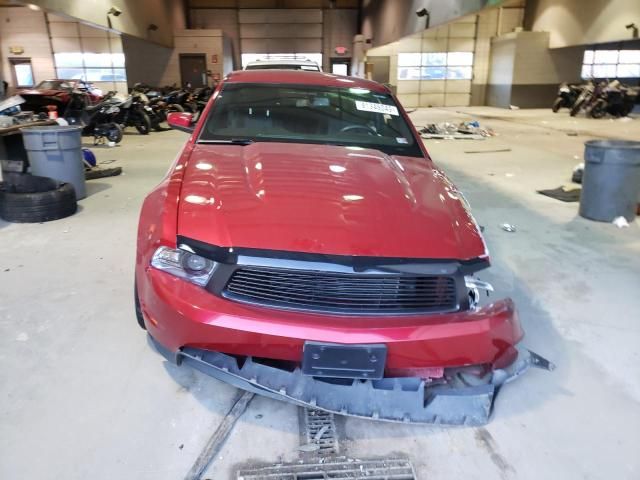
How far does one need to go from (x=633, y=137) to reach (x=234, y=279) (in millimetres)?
11118

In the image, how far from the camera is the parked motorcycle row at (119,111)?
872cm

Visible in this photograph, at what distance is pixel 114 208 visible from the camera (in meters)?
4.72

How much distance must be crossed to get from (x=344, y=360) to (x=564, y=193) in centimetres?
469

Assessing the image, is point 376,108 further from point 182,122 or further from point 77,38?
point 77,38

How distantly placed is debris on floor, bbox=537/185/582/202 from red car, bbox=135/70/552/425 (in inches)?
146

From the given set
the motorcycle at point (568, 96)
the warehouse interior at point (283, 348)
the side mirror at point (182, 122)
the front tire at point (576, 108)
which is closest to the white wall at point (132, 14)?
the warehouse interior at point (283, 348)

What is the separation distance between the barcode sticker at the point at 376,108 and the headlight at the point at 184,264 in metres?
1.65

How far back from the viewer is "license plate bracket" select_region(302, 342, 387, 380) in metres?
1.59

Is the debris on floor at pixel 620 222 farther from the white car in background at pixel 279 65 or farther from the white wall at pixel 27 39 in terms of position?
the white wall at pixel 27 39

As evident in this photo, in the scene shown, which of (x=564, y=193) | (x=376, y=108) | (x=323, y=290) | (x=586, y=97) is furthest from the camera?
(x=586, y=97)

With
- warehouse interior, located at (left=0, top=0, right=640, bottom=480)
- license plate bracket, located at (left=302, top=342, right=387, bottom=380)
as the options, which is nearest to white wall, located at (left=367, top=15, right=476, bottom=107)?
warehouse interior, located at (left=0, top=0, right=640, bottom=480)

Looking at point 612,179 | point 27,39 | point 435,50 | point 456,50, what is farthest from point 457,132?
point 27,39

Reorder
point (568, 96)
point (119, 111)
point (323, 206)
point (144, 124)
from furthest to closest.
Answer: point (568, 96)
point (144, 124)
point (119, 111)
point (323, 206)

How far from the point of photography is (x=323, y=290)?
5.56 feet
